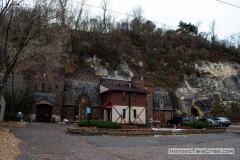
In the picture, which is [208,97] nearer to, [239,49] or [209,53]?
[209,53]

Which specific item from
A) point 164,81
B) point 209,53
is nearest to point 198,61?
point 209,53

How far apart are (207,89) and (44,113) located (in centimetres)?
3657

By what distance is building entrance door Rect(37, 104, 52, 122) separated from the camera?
27302mm

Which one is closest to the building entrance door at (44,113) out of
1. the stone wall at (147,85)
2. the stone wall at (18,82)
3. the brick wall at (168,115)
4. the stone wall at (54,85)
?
the stone wall at (54,85)

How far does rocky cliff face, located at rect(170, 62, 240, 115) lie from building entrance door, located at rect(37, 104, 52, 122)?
2550 cm

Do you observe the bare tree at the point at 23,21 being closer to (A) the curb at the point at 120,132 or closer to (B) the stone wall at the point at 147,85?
(A) the curb at the point at 120,132

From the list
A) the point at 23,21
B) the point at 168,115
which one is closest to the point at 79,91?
the point at 23,21

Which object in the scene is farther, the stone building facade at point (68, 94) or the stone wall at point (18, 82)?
the stone building facade at point (68, 94)

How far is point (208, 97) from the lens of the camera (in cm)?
4353

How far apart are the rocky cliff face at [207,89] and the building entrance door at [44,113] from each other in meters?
25.5

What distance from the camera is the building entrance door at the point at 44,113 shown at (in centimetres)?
2730

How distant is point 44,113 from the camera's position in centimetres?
2764

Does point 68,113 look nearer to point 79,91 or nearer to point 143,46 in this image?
point 79,91

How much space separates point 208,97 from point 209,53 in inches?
652
